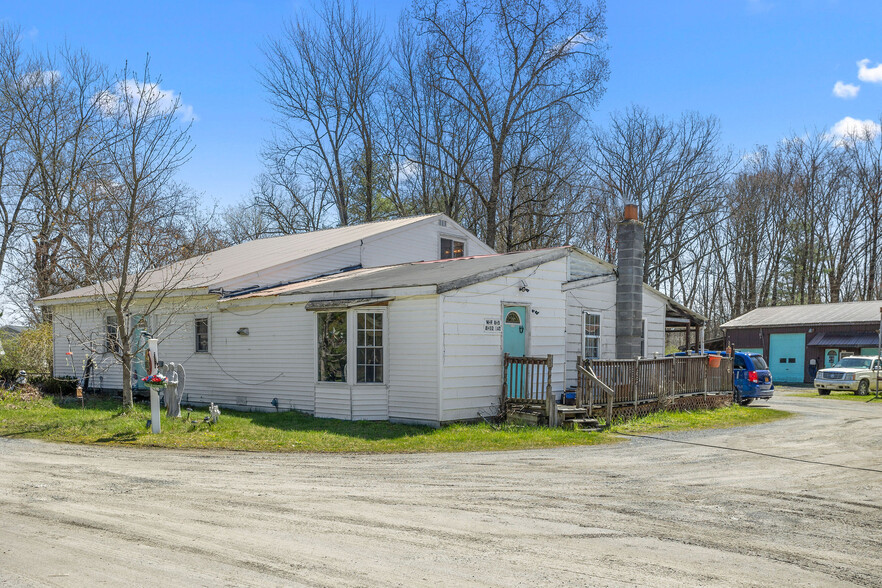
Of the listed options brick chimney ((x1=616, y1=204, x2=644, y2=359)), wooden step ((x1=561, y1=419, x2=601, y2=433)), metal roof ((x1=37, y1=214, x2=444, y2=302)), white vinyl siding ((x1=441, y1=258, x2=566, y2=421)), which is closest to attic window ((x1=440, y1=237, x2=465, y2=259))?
metal roof ((x1=37, y1=214, x2=444, y2=302))

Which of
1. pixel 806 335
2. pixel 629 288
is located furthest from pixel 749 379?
pixel 806 335

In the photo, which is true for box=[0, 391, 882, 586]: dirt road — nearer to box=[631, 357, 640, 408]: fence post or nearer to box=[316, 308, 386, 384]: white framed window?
box=[316, 308, 386, 384]: white framed window

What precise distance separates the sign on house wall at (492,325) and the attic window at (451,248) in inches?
352

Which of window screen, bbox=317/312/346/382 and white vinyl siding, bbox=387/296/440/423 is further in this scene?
window screen, bbox=317/312/346/382

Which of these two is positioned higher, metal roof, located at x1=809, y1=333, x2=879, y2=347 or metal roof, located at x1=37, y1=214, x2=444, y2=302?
metal roof, located at x1=37, y1=214, x2=444, y2=302

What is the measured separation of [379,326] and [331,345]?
1.21 metres

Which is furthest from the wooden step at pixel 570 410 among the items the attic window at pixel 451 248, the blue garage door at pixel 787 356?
the blue garage door at pixel 787 356

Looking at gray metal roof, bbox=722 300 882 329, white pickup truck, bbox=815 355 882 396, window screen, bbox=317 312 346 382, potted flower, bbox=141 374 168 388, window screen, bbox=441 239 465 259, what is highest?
window screen, bbox=441 239 465 259

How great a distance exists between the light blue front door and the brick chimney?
13.5 ft

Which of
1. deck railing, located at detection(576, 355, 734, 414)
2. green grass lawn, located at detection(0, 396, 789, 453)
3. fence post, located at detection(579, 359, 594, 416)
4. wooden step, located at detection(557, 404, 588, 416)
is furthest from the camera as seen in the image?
deck railing, located at detection(576, 355, 734, 414)

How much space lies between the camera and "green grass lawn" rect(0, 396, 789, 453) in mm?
11789

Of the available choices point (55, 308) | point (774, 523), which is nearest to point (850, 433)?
point (774, 523)

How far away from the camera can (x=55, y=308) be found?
917 inches

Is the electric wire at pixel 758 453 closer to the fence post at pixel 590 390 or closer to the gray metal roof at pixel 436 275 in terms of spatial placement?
the fence post at pixel 590 390
